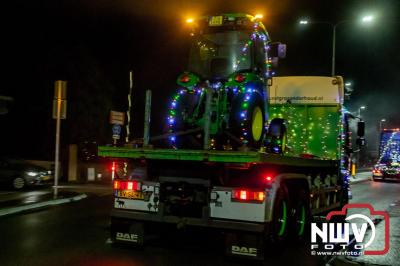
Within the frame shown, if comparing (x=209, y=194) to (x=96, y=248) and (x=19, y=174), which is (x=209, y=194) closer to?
(x=96, y=248)

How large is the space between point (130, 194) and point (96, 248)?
1094mm

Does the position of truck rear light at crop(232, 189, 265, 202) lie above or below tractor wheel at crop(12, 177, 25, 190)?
above

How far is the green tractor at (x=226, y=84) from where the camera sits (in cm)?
859

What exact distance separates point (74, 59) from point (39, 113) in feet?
11.6

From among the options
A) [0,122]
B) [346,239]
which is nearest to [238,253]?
[346,239]

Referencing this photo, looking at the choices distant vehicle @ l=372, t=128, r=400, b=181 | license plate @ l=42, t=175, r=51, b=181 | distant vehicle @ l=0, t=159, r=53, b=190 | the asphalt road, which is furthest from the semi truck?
distant vehicle @ l=372, t=128, r=400, b=181

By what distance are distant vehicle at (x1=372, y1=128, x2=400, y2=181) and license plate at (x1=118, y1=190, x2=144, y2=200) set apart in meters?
28.8

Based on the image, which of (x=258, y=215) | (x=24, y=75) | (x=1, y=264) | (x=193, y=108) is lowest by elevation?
(x=1, y=264)

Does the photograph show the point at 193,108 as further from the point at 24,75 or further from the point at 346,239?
the point at 24,75

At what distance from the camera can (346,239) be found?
29.3 ft

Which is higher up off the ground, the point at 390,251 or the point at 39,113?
the point at 39,113

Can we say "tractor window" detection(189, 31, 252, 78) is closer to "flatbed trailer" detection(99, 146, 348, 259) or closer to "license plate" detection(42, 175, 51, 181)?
"flatbed trailer" detection(99, 146, 348, 259)

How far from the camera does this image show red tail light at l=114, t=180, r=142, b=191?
780 cm

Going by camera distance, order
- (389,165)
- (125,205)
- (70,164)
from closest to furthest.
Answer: (125,205) → (70,164) → (389,165)
